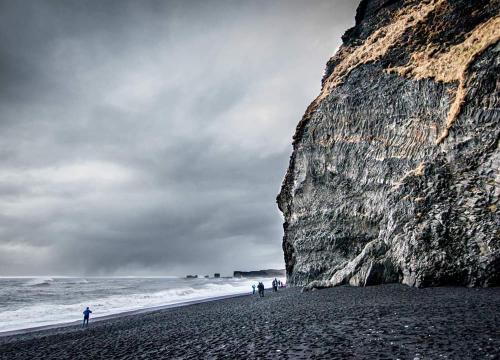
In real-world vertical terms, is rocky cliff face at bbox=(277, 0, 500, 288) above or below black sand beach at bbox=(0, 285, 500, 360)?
above

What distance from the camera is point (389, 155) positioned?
1328 inches

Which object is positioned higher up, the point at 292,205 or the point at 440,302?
the point at 292,205

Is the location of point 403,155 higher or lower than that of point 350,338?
higher

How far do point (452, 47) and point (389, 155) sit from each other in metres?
12.4

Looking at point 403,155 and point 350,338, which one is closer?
point 350,338

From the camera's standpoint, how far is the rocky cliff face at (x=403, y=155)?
24.1m

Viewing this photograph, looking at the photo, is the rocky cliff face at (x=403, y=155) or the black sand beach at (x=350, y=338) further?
the rocky cliff face at (x=403, y=155)

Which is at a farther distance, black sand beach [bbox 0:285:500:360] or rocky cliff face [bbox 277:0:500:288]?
rocky cliff face [bbox 277:0:500:288]

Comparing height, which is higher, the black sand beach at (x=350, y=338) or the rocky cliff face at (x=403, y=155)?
the rocky cliff face at (x=403, y=155)

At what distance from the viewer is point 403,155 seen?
105ft

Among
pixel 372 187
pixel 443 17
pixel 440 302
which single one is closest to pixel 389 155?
pixel 372 187

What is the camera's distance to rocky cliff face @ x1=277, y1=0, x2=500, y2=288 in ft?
79.2

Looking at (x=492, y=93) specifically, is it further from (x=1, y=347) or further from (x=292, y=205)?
(x=1, y=347)

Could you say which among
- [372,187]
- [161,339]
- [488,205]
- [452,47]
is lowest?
[161,339]
